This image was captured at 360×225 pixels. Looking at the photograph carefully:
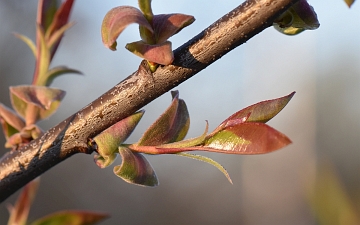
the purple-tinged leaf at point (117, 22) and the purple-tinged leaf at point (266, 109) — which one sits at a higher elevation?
the purple-tinged leaf at point (117, 22)

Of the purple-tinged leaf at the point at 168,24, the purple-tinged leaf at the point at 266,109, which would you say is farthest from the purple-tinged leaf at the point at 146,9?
the purple-tinged leaf at the point at 266,109

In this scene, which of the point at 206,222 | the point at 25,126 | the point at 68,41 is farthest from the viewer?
the point at 206,222

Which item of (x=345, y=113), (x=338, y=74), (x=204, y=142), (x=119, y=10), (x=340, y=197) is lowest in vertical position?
(x=345, y=113)

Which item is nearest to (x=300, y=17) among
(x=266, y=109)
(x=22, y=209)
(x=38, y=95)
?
(x=266, y=109)

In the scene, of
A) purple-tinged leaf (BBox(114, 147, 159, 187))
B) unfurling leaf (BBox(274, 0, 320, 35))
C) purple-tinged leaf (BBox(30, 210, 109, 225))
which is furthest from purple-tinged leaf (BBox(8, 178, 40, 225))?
unfurling leaf (BBox(274, 0, 320, 35))

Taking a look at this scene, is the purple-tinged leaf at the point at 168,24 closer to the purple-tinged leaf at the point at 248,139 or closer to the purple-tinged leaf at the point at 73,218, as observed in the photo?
the purple-tinged leaf at the point at 248,139

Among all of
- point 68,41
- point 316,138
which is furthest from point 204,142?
point 316,138

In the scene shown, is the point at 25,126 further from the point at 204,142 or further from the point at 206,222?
the point at 206,222

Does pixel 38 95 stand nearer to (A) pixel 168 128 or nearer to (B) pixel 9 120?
(B) pixel 9 120
